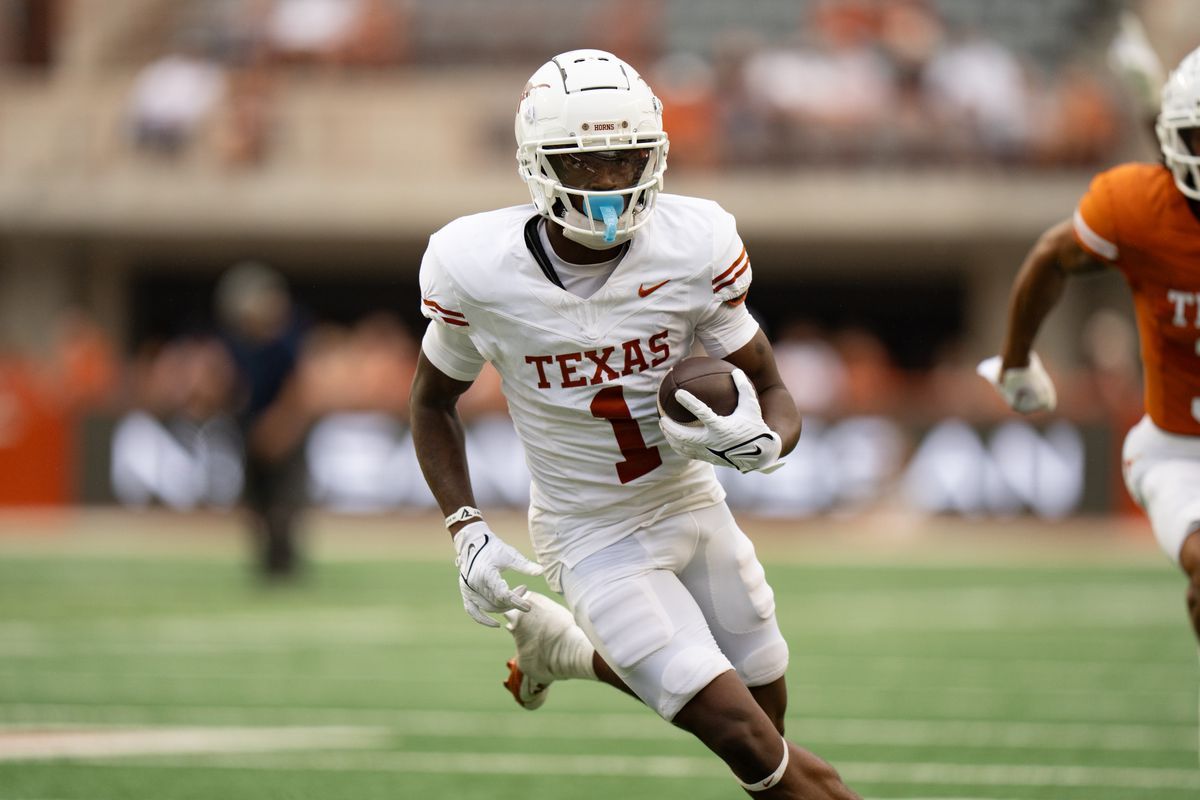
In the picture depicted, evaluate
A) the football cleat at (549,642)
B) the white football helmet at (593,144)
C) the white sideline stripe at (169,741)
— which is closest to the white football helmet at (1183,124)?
the white football helmet at (593,144)

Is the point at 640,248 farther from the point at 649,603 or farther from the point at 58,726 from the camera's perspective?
the point at 58,726

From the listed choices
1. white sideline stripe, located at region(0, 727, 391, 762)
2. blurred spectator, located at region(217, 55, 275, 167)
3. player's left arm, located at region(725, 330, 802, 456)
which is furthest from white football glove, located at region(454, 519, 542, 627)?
blurred spectator, located at region(217, 55, 275, 167)

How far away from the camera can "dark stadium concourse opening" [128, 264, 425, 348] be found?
21.0 metres

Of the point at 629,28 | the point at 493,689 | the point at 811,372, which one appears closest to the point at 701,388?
the point at 493,689

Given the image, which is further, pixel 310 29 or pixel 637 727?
pixel 310 29

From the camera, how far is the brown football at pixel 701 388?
3.95m

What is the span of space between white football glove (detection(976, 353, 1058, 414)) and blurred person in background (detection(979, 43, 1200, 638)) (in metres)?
0.11

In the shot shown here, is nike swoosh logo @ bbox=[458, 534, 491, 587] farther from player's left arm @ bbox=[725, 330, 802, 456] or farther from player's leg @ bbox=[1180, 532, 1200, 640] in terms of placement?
player's leg @ bbox=[1180, 532, 1200, 640]

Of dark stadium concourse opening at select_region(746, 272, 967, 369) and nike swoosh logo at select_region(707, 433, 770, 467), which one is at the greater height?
nike swoosh logo at select_region(707, 433, 770, 467)

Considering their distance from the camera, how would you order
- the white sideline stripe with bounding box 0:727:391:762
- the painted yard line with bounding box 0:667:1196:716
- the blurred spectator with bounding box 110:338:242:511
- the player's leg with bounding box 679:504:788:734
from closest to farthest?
the player's leg with bounding box 679:504:788:734 < the white sideline stripe with bounding box 0:727:391:762 < the painted yard line with bounding box 0:667:1196:716 < the blurred spectator with bounding box 110:338:242:511

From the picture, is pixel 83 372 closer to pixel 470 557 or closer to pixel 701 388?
pixel 470 557

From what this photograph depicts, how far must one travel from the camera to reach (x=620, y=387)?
4168mm

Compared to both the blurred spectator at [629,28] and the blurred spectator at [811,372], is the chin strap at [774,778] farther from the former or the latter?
the blurred spectator at [629,28]

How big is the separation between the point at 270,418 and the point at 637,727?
4.47m
